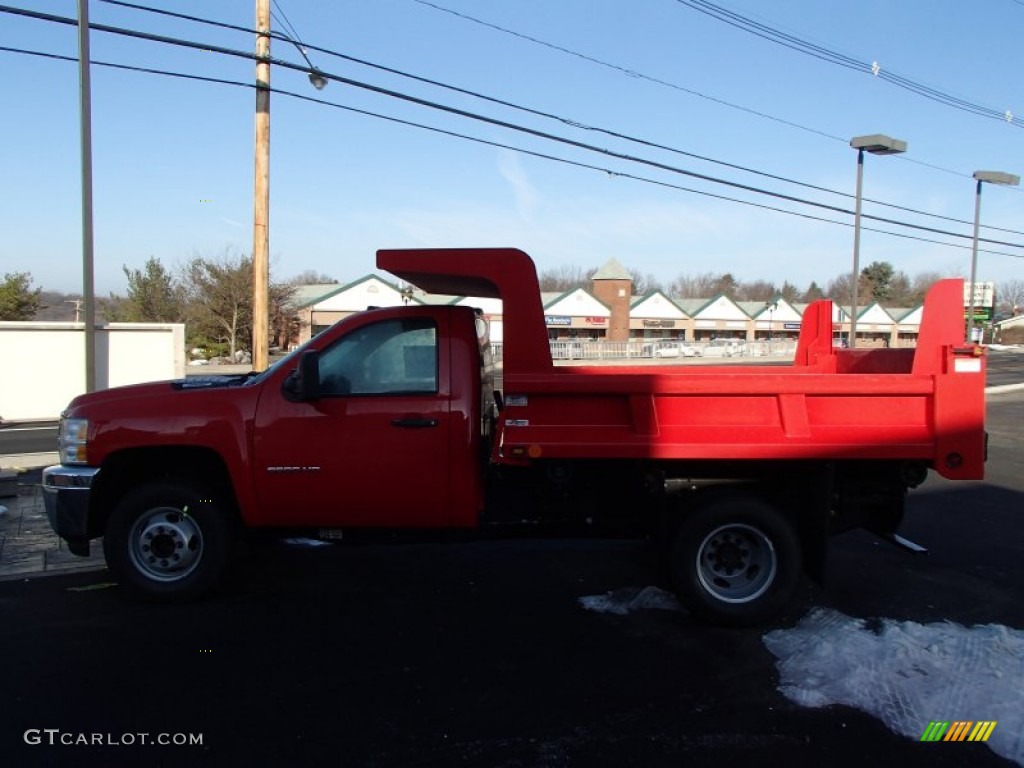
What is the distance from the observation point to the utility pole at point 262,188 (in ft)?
33.9

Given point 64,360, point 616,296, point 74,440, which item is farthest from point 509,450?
point 616,296

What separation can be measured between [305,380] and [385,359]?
55 cm

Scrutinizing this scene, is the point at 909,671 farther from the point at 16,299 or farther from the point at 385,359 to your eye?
the point at 16,299

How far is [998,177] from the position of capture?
25.6 meters

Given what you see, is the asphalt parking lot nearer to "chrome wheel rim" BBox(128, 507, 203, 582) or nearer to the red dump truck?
"chrome wheel rim" BBox(128, 507, 203, 582)

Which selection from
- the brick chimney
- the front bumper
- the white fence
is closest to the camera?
the front bumper

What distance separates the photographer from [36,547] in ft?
21.0

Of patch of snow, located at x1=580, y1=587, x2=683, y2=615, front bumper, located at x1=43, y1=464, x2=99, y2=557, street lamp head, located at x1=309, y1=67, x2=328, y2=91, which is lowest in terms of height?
patch of snow, located at x1=580, y1=587, x2=683, y2=615

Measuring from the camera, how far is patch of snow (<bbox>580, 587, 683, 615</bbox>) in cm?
499

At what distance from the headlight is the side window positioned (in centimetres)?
161

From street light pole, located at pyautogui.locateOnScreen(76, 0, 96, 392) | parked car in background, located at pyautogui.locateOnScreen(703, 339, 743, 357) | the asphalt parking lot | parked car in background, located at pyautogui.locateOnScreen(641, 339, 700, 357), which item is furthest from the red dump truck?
parked car in background, located at pyautogui.locateOnScreen(703, 339, 743, 357)

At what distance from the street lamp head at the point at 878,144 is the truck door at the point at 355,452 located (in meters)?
18.1

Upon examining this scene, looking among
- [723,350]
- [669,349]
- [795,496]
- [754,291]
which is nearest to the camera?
[795,496]

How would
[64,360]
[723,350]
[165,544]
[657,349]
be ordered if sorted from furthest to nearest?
1. [723,350]
2. [657,349]
3. [64,360]
4. [165,544]
